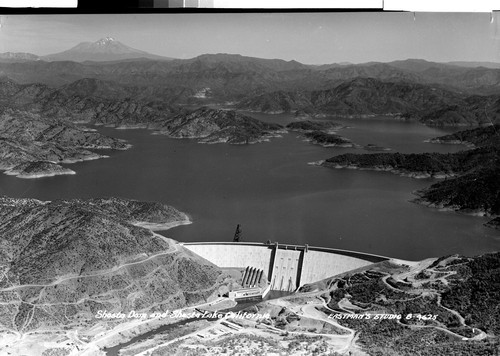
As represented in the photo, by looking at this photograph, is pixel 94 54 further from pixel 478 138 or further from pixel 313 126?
pixel 478 138

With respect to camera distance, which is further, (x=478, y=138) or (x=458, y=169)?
(x=458, y=169)

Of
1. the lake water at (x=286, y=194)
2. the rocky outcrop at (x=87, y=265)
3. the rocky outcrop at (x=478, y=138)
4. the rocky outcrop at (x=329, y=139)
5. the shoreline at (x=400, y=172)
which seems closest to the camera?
the rocky outcrop at (x=87, y=265)

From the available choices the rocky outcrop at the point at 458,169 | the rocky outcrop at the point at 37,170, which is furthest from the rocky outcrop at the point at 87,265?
the rocky outcrop at the point at 458,169

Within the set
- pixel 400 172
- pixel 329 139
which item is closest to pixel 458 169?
pixel 400 172

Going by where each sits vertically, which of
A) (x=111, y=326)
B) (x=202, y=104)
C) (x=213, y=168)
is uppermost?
(x=202, y=104)

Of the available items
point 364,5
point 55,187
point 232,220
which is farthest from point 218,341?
point 364,5

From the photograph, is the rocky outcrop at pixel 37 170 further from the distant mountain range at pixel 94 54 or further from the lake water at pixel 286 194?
the distant mountain range at pixel 94 54

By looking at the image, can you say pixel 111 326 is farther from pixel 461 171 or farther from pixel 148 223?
pixel 461 171
